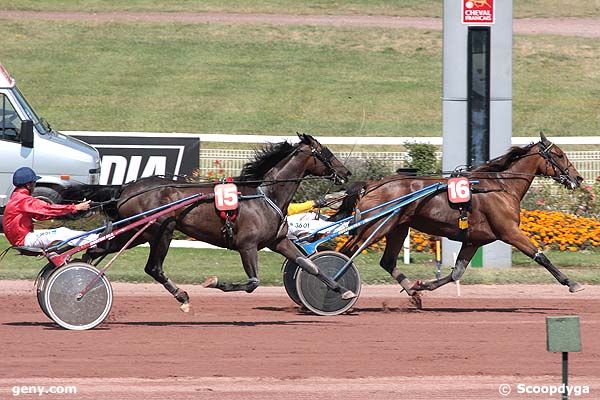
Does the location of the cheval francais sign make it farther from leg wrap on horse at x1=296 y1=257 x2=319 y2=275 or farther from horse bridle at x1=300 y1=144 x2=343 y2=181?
leg wrap on horse at x1=296 y1=257 x2=319 y2=275

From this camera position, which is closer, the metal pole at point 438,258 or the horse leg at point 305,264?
the horse leg at point 305,264

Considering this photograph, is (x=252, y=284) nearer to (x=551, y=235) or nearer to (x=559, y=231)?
(x=551, y=235)

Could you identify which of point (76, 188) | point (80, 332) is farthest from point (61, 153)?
point (80, 332)

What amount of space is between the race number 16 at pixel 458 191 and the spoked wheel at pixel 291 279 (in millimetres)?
1683

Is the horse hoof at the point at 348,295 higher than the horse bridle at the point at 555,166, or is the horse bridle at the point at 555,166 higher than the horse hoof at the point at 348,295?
the horse bridle at the point at 555,166

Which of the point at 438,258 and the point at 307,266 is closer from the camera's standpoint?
the point at 307,266

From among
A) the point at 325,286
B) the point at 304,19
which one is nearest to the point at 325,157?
the point at 325,286

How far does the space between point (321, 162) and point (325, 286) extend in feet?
3.88

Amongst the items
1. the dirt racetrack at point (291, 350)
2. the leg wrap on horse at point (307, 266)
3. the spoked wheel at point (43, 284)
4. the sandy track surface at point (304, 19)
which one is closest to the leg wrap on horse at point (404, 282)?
the dirt racetrack at point (291, 350)

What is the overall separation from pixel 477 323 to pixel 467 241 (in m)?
1.13

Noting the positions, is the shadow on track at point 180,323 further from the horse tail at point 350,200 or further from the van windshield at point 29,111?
the van windshield at point 29,111

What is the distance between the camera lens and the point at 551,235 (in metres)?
16.3

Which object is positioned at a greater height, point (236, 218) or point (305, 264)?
point (236, 218)

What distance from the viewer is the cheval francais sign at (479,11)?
15.0 m
